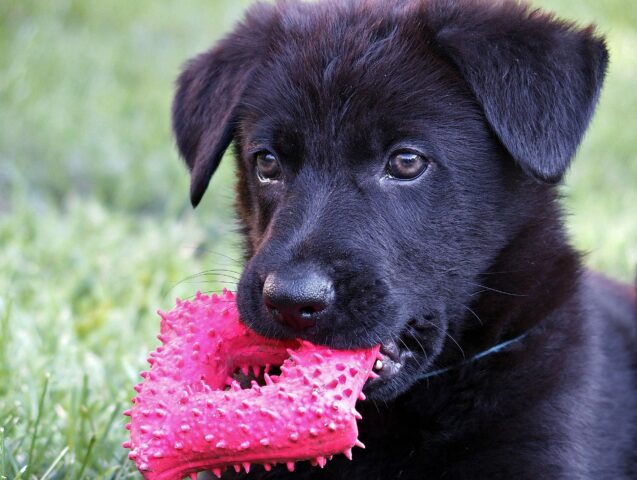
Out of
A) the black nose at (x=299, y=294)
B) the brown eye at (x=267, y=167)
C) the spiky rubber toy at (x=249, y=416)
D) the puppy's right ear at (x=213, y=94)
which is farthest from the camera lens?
the puppy's right ear at (x=213, y=94)

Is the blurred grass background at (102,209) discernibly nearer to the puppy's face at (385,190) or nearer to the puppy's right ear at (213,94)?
the puppy's right ear at (213,94)

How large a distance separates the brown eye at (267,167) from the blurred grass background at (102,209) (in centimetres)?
46

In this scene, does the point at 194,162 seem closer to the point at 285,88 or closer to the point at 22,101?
the point at 285,88

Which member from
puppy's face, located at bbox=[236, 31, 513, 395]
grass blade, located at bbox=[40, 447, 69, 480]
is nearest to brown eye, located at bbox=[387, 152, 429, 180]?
puppy's face, located at bbox=[236, 31, 513, 395]

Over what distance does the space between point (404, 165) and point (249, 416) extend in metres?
0.90

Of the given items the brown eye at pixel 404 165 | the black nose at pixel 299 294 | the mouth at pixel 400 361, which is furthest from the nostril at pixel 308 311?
the brown eye at pixel 404 165

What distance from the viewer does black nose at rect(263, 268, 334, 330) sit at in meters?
2.39

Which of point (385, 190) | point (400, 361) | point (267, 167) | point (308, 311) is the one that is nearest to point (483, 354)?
point (400, 361)

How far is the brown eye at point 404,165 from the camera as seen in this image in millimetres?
2758

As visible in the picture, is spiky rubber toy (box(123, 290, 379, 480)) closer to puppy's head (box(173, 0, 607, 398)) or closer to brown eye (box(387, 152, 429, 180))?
puppy's head (box(173, 0, 607, 398))

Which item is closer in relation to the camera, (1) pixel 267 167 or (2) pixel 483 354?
(2) pixel 483 354

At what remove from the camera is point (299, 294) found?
7.83 ft

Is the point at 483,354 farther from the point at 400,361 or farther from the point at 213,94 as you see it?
the point at 213,94

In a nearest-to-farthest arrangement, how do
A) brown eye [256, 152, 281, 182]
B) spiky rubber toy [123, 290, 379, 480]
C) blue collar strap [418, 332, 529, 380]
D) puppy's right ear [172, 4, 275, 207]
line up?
spiky rubber toy [123, 290, 379, 480] → blue collar strap [418, 332, 529, 380] → brown eye [256, 152, 281, 182] → puppy's right ear [172, 4, 275, 207]
